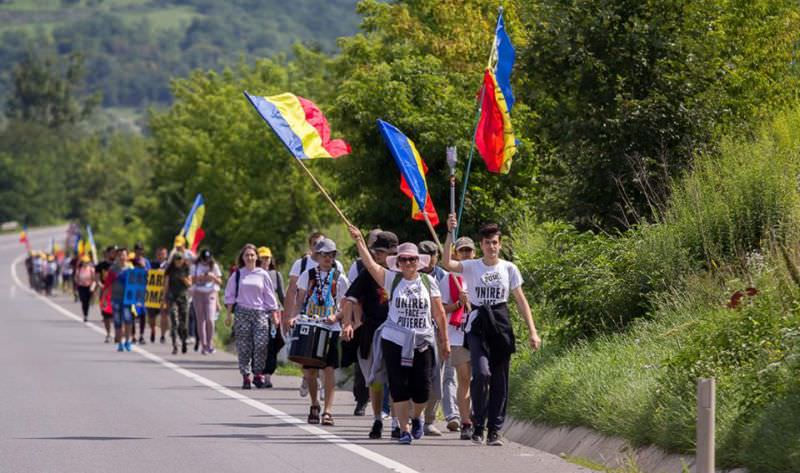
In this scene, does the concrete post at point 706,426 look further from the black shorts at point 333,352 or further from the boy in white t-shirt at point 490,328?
the black shorts at point 333,352

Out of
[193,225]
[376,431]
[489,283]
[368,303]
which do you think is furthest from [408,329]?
[193,225]

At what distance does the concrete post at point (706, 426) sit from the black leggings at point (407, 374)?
13.6 feet

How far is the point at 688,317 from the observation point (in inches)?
550

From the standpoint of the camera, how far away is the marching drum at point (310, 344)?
49.7 ft

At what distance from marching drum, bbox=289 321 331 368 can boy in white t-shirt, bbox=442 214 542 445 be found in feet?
6.24

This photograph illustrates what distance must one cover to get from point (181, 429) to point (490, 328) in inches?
118

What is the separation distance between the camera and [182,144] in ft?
174

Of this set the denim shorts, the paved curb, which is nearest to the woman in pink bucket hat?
the paved curb

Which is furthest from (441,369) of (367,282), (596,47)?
A: (596,47)

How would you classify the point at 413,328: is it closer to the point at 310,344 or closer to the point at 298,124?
the point at 310,344

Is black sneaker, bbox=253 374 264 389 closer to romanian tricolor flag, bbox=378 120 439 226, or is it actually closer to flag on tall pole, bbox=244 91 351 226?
flag on tall pole, bbox=244 91 351 226

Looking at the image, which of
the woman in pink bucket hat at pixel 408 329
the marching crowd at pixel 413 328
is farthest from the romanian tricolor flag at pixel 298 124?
the woman in pink bucket hat at pixel 408 329

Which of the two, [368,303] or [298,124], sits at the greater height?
[298,124]

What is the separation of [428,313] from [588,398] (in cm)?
150
